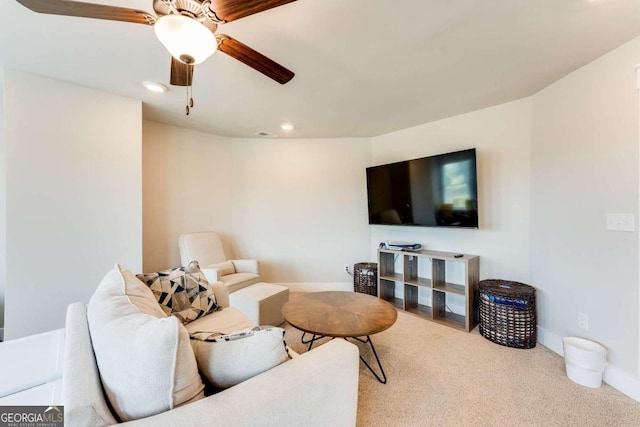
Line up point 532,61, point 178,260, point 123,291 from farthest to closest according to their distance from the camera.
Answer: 1. point 178,260
2. point 532,61
3. point 123,291

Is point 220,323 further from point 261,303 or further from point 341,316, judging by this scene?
point 341,316

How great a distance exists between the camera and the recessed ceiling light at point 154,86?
7.24ft

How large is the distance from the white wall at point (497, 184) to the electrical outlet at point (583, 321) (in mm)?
547

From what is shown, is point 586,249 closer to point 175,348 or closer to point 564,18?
point 564,18

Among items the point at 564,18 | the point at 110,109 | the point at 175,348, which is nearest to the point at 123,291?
the point at 175,348

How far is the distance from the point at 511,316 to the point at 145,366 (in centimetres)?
267

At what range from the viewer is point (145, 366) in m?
0.73

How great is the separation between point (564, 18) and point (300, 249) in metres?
3.43

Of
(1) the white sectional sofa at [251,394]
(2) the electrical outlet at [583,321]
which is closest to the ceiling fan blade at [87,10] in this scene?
(1) the white sectional sofa at [251,394]

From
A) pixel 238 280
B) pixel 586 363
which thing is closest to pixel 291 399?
pixel 586 363

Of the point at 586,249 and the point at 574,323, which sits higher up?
the point at 586,249

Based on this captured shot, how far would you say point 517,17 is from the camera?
1466 mm

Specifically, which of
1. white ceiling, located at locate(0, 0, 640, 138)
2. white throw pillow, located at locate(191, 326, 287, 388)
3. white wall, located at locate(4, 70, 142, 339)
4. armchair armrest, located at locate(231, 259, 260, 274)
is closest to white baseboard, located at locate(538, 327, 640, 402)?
white ceiling, located at locate(0, 0, 640, 138)

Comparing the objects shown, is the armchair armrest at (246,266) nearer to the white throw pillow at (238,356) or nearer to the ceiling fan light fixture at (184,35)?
the white throw pillow at (238,356)
